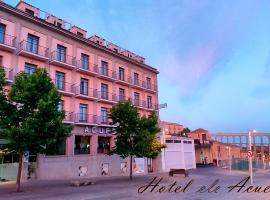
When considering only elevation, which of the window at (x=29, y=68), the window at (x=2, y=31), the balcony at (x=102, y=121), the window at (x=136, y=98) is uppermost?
the window at (x=2, y=31)

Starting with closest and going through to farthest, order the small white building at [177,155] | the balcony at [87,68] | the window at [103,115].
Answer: the balcony at [87,68]
the window at [103,115]
the small white building at [177,155]

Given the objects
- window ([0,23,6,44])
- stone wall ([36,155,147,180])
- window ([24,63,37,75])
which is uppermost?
window ([0,23,6,44])

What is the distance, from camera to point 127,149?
2847 centimetres

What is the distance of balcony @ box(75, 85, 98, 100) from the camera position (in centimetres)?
3228

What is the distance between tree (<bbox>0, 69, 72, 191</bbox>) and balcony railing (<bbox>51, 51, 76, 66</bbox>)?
1014 centimetres

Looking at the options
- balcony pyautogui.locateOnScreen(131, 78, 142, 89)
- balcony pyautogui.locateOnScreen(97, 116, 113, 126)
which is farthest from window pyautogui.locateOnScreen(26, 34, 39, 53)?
balcony pyautogui.locateOnScreen(131, 78, 142, 89)

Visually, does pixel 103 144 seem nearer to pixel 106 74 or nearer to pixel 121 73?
pixel 106 74

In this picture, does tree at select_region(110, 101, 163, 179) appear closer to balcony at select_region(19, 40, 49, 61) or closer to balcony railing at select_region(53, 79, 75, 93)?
balcony railing at select_region(53, 79, 75, 93)

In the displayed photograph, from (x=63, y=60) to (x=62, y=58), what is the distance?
0.27 metres

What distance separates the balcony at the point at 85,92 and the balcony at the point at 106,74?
7.69 feet

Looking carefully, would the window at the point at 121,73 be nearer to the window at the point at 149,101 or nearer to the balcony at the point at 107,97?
the balcony at the point at 107,97

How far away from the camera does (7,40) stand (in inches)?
1049

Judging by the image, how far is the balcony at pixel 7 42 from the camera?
1025 inches

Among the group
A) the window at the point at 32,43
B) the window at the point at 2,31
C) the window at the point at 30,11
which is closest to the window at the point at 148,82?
the window at the point at 32,43
